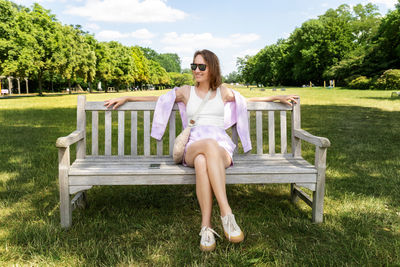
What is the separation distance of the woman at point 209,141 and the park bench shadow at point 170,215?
0.72ft

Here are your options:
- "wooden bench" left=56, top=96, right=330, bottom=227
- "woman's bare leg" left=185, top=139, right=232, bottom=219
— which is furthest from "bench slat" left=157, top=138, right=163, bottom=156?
"woman's bare leg" left=185, top=139, right=232, bottom=219

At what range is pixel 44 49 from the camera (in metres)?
30.1

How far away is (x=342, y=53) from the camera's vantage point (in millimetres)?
56062

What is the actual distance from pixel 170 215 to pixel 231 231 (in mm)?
933

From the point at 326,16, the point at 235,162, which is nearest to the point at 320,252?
the point at 235,162

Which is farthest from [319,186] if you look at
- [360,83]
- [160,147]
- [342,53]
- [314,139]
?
[342,53]

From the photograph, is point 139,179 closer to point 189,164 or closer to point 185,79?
point 189,164

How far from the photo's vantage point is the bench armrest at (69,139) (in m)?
2.94

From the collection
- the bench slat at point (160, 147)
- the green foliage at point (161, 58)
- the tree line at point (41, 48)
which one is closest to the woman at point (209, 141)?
the bench slat at point (160, 147)

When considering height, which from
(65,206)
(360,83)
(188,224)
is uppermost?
(360,83)

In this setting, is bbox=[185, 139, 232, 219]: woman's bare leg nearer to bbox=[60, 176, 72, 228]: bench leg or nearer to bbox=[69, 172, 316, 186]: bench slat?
bbox=[69, 172, 316, 186]: bench slat

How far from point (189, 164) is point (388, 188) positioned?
264 cm

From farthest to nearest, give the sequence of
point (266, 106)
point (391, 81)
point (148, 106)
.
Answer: point (391, 81) → point (266, 106) → point (148, 106)

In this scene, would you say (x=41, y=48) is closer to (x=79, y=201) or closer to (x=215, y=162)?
(x=79, y=201)
